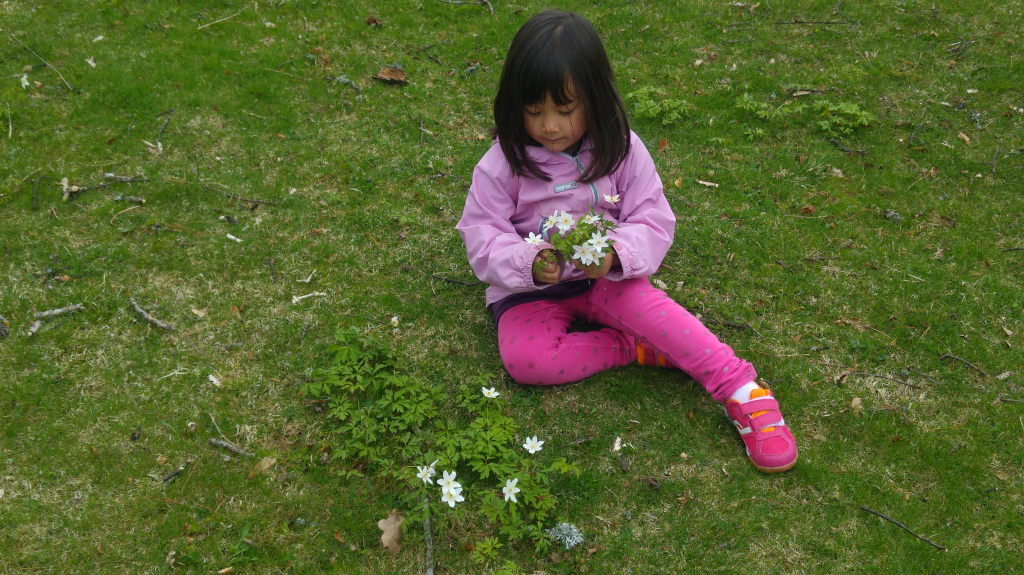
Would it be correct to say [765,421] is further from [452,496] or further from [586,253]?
[452,496]

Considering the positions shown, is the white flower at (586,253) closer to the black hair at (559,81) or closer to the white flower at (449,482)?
the black hair at (559,81)

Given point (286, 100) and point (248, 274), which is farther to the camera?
point (286, 100)

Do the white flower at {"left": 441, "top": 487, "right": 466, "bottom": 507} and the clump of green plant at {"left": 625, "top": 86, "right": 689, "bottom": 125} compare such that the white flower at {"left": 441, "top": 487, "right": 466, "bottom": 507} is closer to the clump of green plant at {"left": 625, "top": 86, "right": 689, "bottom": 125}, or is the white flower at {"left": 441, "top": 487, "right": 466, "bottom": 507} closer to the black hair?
the black hair

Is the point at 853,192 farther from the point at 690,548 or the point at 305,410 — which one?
the point at 305,410

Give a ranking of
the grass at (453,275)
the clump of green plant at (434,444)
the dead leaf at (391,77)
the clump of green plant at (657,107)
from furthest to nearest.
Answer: the dead leaf at (391,77)
the clump of green plant at (657,107)
the grass at (453,275)
the clump of green plant at (434,444)

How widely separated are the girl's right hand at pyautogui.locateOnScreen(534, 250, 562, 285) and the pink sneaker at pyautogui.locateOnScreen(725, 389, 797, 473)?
1151mm

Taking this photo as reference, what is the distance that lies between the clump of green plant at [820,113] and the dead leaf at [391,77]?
300cm

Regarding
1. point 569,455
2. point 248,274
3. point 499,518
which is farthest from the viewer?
point 248,274

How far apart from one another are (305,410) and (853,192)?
4.22 m

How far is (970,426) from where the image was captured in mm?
3441

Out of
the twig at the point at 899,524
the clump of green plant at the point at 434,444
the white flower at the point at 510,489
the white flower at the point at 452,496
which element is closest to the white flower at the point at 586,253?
the clump of green plant at the point at 434,444

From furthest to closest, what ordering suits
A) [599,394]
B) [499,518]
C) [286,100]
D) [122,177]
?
1. [286,100]
2. [122,177]
3. [599,394]
4. [499,518]

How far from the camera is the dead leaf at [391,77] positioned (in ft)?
19.0

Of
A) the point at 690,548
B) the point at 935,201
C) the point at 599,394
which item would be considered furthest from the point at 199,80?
the point at 935,201
